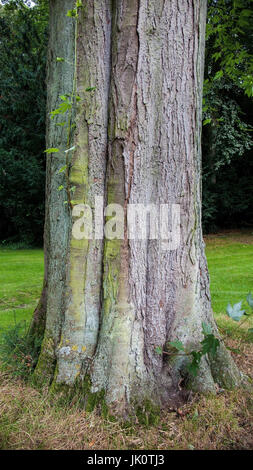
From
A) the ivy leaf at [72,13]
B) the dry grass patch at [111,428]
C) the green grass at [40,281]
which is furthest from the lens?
the green grass at [40,281]

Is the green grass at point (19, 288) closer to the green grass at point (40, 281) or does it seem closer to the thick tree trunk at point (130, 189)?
the green grass at point (40, 281)

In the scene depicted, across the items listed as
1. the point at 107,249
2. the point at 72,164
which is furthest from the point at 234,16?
the point at 107,249

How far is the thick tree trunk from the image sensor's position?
2.19 metres

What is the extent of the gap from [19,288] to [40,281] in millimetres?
677

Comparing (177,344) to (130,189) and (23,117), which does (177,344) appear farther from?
(23,117)

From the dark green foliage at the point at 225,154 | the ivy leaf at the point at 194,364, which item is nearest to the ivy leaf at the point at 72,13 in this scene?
the ivy leaf at the point at 194,364

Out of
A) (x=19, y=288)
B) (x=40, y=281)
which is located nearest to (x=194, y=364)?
(x=19, y=288)

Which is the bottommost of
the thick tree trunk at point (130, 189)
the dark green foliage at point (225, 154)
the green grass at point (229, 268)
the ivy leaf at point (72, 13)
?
the green grass at point (229, 268)

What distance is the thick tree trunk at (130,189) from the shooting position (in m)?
2.19

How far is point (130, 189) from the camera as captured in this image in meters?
2.21

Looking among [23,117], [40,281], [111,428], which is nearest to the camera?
[111,428]

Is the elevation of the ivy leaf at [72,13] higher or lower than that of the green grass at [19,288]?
higher

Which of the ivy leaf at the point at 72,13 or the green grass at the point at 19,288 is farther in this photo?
the green grass at the point at 19,288

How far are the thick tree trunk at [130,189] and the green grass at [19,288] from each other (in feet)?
3.81
